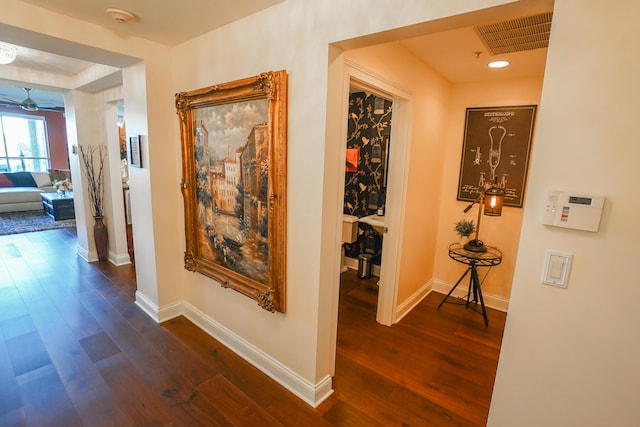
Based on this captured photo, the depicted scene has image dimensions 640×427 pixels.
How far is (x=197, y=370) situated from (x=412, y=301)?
2.23 metres

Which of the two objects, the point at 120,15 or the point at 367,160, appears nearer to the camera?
the point at 120,15

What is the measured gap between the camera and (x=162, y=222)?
277 centimetres

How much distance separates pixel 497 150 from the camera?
10.4 feet

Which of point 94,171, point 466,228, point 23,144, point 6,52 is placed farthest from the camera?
point 23,144

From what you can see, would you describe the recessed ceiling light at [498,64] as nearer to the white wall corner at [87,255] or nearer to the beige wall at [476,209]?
the beige wall at [476,209]

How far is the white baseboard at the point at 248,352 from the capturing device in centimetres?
199

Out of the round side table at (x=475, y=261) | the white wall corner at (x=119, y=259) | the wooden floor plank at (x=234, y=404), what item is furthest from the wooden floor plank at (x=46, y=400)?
the round side table at (x=475, y=261)

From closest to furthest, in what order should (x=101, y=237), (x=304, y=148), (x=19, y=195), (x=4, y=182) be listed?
(x=304, y=148) → (x=101, y=237) → (x=19, y=195) → (x=4, y=182)

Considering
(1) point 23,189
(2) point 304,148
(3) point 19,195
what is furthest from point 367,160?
(1) point 23,189

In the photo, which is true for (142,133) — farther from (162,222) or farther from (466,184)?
(466,184)

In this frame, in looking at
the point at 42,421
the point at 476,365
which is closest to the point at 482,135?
the point at 476,365

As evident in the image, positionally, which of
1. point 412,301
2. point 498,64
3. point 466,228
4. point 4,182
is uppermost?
point 498,64

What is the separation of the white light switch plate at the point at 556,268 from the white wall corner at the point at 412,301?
6.57ft

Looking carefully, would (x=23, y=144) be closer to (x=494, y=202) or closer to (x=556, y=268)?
(x=494, y=202)
